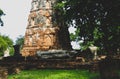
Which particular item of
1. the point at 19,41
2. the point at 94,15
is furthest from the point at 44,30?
the point at 19,41

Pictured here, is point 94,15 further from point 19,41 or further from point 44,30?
point 19,41

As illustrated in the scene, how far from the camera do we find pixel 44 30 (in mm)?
32719

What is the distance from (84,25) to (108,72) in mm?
13533

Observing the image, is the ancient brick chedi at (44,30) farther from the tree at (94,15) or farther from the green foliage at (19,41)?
the green foliage at (19,41)

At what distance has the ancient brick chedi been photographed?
108 ft

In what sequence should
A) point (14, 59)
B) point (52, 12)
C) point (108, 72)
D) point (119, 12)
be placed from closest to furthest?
1. point (108, 72)
2. point (119, 12)
3. point (14, 59)
4. point (52, 12)

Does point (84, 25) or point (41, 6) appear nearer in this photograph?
point (84, 25)

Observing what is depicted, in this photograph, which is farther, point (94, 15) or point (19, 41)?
point (19, 41)

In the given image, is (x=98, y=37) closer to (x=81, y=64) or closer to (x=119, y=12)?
(x=119, y=12)

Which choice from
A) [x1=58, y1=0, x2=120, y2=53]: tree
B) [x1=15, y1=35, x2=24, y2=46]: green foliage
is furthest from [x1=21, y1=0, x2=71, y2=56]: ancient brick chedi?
[x1=15, y1=35, x2=24, y2=46]: green foliage

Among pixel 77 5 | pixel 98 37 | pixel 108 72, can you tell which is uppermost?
pixel 77 5

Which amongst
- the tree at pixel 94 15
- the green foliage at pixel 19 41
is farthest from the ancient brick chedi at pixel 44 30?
the green foliage at pixel 19 41

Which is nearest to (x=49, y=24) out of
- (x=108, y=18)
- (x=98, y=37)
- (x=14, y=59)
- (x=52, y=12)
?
(x=52, y=12)

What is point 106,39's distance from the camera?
30.8 meters
